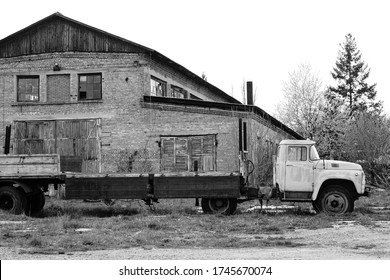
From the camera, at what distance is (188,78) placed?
36.9 m

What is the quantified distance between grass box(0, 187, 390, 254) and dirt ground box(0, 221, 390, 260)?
0.47 meters

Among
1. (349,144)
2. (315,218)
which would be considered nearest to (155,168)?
(315,218)

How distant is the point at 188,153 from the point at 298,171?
39.5 ft

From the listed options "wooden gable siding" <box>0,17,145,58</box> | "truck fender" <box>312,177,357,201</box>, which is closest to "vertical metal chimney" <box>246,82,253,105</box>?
"wooden gable siding" <box>0,17,145,58</box>

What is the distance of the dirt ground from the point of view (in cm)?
1022

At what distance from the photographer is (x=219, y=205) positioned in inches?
743

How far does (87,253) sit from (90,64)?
2106cm

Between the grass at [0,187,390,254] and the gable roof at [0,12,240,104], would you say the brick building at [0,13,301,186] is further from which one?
the grass at [0,187,390,254]

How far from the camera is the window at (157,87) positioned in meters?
31.8

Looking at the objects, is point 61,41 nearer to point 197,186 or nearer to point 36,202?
point 36,202

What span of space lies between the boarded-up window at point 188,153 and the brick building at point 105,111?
0.05 meters

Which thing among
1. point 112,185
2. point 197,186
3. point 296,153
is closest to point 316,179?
point 296,153

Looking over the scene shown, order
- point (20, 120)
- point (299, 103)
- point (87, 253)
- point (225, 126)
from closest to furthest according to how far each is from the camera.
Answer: point (87, 253) → point (225, 126) → point (20, 120) → point (299, 103)

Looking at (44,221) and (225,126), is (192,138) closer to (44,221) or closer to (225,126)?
(225,126)
